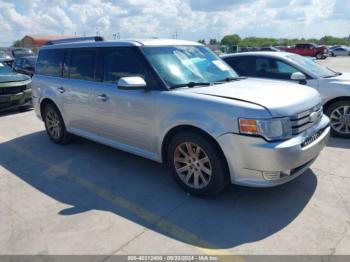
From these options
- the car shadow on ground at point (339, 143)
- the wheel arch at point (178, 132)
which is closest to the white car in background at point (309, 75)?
the car shadow on ground at point (339, 143)

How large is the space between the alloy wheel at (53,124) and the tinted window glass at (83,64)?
1.01m

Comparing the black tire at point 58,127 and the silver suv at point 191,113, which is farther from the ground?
the silver suv at point 191,113

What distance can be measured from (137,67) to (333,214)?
9.69 ft

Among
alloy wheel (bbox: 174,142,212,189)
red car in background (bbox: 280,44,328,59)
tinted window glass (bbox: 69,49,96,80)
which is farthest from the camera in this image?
red car in background (bbox: 280,44,328,59)

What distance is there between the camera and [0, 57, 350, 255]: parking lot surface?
9.96 ft

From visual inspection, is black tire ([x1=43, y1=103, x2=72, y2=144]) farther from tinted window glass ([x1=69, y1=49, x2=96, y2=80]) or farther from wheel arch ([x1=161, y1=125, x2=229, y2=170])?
wheel arch ([x1=161, y1=125, x2=229, y2=170])

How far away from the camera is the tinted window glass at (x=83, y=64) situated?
504 cm

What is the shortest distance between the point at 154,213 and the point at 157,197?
391mm

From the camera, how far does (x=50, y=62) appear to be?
6.06m

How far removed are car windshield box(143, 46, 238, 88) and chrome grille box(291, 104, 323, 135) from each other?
1261 millimetres

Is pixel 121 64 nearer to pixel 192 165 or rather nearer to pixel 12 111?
pixel 192 165

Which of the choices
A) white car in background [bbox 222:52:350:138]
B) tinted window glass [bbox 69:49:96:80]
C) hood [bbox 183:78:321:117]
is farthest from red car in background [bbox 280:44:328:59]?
hood [bbox 183:78:321:117]

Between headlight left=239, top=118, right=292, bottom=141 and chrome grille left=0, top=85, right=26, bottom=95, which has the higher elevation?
headlight left=239, top=118, right=292, bottom=141

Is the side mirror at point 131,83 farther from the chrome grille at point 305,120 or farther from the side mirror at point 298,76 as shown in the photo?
the side mirror at point 298,76
